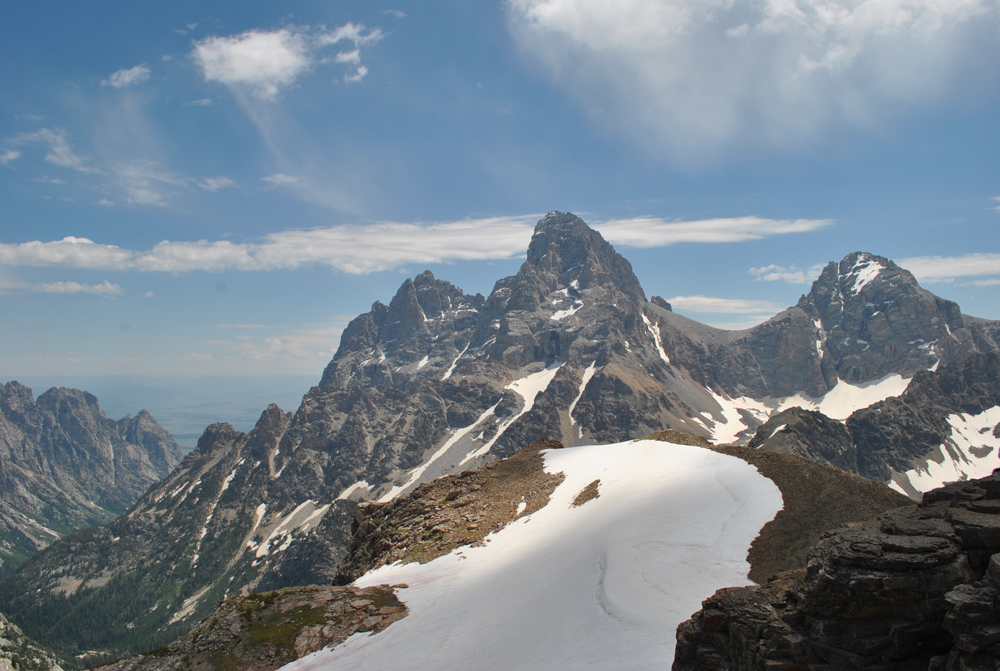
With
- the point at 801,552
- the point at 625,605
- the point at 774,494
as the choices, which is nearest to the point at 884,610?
the point at 625,605

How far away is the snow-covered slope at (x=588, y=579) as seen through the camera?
22453 mm

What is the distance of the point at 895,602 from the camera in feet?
42.4

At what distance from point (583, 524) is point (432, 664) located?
16010mm

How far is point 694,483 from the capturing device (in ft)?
128

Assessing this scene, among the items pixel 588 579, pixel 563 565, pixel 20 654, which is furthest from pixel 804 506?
pixel 20 654

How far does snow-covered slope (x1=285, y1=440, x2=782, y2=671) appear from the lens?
2245 cm

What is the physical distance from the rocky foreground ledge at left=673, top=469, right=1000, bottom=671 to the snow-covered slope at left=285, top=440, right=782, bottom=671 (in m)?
5.69

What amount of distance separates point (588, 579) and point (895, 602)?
16.8m

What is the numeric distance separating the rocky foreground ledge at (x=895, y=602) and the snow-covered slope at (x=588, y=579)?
5.69 meters

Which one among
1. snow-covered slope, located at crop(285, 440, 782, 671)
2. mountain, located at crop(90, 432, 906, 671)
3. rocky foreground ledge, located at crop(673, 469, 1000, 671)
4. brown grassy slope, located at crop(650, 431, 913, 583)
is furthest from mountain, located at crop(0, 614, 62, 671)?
rocky foreground ledge, located at crop(673, 469, 1000, 671)

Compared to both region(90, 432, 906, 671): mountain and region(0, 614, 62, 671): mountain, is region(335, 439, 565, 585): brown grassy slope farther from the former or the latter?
region(0, 614, 62, 671): mountain

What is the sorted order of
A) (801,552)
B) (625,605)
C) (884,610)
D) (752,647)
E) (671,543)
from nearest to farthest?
(884,610), (752,647), (625,605), (801,552), (671,543)

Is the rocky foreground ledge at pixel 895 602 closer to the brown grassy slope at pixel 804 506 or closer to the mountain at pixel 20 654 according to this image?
the brown grassy slope at pixel 804 506

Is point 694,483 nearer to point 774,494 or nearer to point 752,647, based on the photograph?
point 774,494
